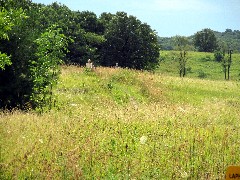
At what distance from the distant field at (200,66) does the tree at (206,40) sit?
31208 mm

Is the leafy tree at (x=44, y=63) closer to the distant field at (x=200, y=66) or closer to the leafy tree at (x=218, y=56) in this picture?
the distant field at (x=200, y=66)

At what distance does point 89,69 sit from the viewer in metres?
27.4

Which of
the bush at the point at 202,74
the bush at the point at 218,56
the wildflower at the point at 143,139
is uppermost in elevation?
the bush at the point at 218,56

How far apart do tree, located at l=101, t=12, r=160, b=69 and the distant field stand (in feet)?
74.3

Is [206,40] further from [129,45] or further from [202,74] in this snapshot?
[129,45]

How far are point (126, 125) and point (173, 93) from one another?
15.8 meters

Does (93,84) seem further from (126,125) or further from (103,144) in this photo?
(103,144)

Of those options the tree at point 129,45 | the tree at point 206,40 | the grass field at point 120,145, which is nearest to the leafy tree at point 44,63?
the grass field at point 120,145

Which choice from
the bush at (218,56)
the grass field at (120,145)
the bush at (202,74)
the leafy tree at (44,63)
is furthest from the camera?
the bush at (218,56)

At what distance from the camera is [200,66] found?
79062mm

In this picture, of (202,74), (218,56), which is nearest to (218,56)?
(218,56)

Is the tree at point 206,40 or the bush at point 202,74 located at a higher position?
the tree at point 206,40

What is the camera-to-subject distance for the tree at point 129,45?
169 feet

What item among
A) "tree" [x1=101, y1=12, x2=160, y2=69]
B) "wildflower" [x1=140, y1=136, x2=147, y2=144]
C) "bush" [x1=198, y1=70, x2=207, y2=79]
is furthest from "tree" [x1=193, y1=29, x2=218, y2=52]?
"wildflower" [x1=140, y1=136, x2=147, y2=144]
